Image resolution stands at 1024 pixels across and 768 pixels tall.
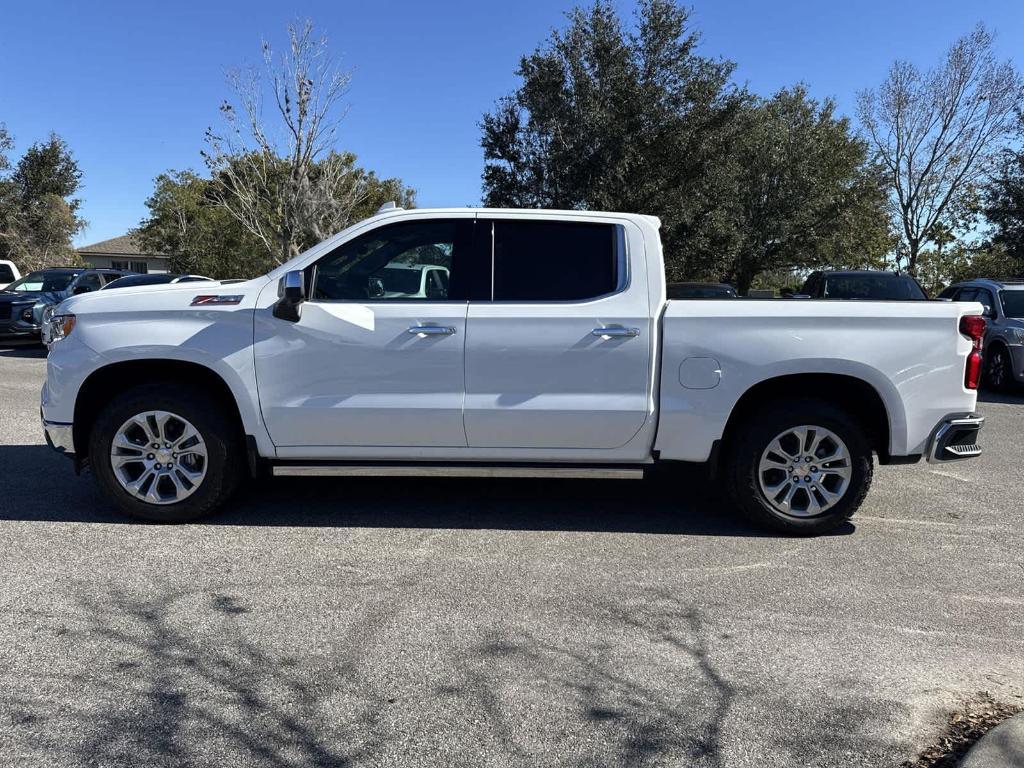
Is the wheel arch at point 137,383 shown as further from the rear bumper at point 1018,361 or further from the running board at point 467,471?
the rear bumper at point 1018,361

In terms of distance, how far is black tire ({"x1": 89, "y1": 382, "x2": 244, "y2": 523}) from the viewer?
5039mm

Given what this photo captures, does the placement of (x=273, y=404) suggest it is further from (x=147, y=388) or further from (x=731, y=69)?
(x=731, y=69)

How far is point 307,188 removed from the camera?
2253 cm

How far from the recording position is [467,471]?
506cm

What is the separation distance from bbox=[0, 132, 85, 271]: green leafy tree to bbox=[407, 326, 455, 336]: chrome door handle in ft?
119

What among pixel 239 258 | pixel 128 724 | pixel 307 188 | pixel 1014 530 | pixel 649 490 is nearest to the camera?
pixel 128 724

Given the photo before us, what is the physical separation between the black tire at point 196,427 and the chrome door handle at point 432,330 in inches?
52.0

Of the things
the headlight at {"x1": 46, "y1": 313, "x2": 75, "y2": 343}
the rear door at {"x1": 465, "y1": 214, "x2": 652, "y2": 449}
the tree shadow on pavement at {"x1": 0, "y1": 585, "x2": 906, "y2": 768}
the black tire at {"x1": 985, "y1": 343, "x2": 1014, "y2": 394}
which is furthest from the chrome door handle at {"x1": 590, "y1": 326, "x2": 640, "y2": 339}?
the black tire at {"x1": 985, "y1": 343, "x2": 1014, "y2": 394}

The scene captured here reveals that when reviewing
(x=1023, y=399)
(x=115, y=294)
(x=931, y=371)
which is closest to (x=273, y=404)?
(x=115, y=294)

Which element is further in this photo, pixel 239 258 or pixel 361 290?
pixel 239 258

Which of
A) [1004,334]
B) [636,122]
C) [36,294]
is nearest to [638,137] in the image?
[636,122]

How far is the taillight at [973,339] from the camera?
4938mm

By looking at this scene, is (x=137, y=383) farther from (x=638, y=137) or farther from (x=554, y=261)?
(x=638, y=137)

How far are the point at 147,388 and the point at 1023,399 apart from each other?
39.6ft
